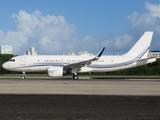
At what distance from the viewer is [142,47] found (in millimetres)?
43844

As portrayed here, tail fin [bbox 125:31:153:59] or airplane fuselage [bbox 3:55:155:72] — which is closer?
airplane fuselage [bbox 3:55:155:72]

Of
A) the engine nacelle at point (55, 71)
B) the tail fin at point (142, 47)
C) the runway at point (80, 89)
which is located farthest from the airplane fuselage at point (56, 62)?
the runway at point (80, 89)

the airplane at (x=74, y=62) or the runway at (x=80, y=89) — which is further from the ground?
the airplane at (x=74, y=62)

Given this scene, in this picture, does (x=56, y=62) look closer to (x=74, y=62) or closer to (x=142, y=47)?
(x=74, y=62)

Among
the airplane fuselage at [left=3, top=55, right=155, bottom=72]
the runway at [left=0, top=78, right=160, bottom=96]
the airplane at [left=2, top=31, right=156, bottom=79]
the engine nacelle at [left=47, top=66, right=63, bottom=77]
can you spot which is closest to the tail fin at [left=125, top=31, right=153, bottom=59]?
the airplane at [left=2, top=31, right=156, bottom=79]

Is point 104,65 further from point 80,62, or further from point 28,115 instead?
point 28,115

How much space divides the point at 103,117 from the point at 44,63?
102 ft

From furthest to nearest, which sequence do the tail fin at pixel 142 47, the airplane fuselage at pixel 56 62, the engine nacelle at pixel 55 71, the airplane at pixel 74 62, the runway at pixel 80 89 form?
the tail fin at pixel 142 47 → the airplane fuselage at pixel 56 62 → the airplane at pixel 74 62 → the engine nacelle at pixel 55 71 → the runway at pixel 80 89

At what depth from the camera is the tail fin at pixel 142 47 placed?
1714 inches

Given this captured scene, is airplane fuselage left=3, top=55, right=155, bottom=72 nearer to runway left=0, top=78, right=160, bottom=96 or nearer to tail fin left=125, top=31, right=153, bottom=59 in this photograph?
tail fin left=125, top=31, right=153, bottom=59

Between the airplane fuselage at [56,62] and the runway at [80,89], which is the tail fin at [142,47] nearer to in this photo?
the airplane fuselage at [56,62]

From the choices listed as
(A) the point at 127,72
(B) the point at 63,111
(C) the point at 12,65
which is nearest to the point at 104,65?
(C) the point at 12,65

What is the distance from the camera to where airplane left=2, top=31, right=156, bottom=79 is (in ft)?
129

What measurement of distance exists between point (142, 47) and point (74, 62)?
10733 mm
